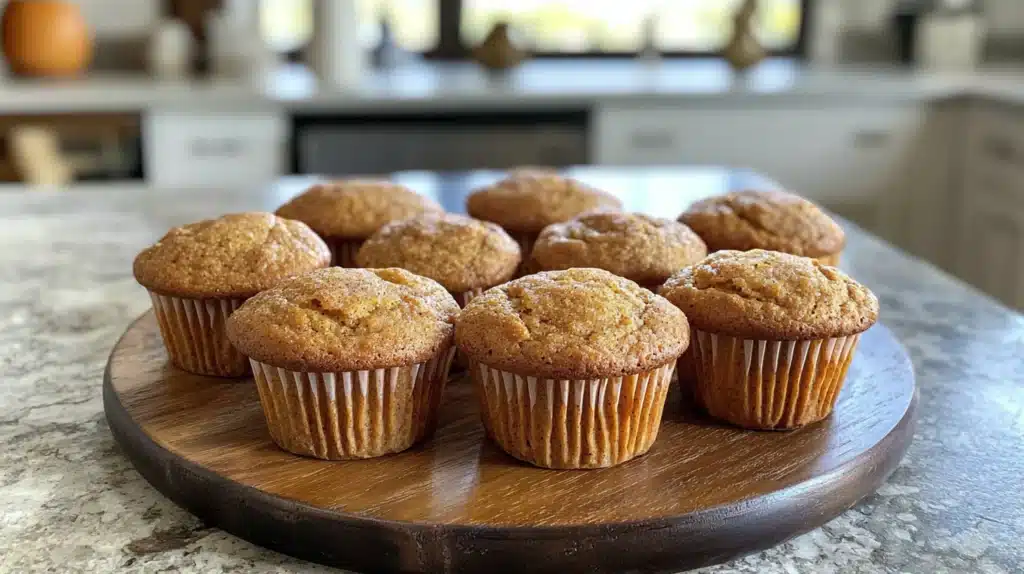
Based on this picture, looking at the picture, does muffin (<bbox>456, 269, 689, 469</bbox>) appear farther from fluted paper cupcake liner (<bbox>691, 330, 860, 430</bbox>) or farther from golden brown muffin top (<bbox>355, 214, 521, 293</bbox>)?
golden brown muffin top (<bbox>355, 214, 521, 293</bbox>)

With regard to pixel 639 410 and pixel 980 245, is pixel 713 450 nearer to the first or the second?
pixel 639 410

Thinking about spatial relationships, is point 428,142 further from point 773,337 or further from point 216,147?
point 773,337

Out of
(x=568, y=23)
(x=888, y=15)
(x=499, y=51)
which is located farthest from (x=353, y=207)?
(x=888, y=15)

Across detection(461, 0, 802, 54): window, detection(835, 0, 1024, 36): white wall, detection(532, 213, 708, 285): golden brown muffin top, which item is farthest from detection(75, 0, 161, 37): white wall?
detection(532, 213, 708, 285): golden brown muffin top

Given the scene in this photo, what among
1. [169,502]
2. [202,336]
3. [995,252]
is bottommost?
[995,252]

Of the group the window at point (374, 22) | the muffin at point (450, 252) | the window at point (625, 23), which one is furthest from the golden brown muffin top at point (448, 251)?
the window at point (625, 23)

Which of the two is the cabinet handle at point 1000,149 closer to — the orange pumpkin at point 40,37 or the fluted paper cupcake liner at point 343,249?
the fluted paper cupcake liner at point 343,249
